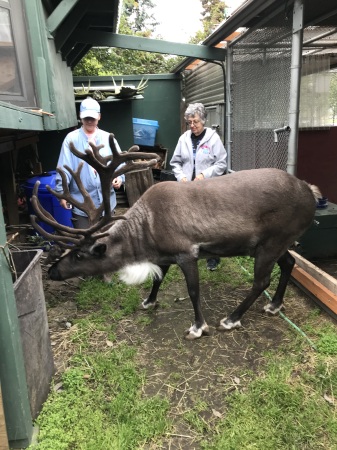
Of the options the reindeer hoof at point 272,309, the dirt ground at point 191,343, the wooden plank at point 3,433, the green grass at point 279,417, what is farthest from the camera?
the reindeer hoof at point 272,309

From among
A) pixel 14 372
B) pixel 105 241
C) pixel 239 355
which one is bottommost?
pixel 239 355

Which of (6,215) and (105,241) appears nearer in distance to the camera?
(105,241)

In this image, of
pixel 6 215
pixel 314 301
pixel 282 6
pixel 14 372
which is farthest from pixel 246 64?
pixel 14 372

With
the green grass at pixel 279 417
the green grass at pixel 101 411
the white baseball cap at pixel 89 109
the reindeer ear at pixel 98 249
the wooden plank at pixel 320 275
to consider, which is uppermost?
the white baseball cap at pixel 89 109

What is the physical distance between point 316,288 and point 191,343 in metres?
1.56

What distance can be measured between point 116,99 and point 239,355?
770 centimetres

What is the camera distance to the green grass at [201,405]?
8.53 feet

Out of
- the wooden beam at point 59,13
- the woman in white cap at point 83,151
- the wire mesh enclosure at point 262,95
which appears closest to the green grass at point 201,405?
the woman in white cap at point 83,151

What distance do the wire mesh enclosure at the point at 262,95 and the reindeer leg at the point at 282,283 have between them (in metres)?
1.17

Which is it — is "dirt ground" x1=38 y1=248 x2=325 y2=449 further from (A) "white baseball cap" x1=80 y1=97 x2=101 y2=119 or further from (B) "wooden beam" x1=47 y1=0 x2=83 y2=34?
(B) "wooden beam" x1=47 y1=0 x2=83 y2=34

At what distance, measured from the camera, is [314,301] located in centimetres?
432

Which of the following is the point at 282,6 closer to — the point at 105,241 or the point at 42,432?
the point at 105,241

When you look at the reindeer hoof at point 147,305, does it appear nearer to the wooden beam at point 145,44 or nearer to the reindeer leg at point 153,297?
the reindeer leg at point 153,297

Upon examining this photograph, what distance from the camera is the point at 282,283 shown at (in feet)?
13.9
